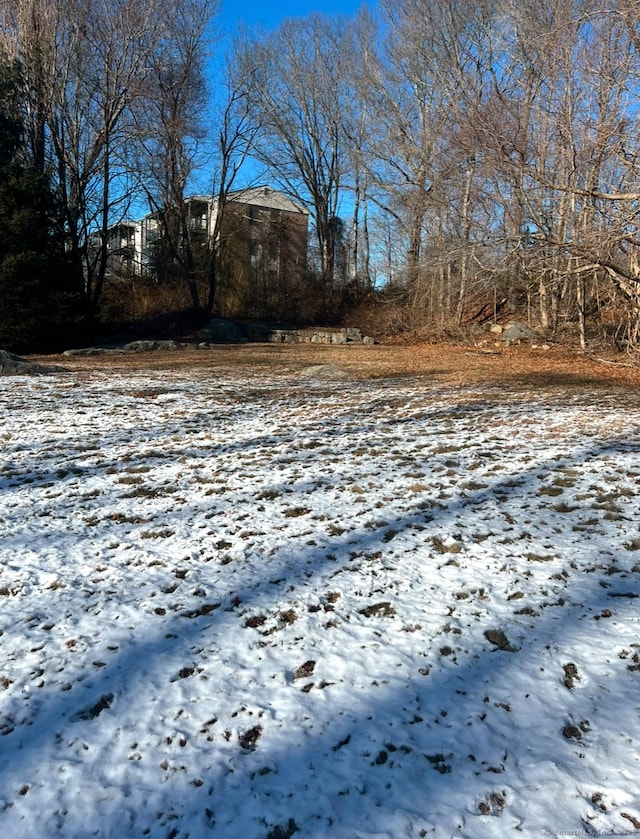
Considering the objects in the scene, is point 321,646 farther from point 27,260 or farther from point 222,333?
point 222,333

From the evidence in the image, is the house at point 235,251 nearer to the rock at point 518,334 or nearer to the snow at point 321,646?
the rock at point 518,334

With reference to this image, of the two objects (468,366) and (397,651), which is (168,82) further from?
(397,651)

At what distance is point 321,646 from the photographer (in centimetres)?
211

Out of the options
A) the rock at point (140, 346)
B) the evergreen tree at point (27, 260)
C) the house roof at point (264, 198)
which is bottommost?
the rock at point (140, 346)

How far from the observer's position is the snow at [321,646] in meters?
1.48

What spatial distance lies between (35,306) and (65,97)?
8.49 metres

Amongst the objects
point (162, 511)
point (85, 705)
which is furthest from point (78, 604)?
point (162, 511)

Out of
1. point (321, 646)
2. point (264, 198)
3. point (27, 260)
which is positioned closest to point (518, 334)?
point (27, 260)


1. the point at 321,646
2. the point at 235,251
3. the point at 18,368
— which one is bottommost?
the point at 321,646

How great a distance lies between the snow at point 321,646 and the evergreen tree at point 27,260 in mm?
13064

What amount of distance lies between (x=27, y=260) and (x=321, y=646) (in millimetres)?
16627

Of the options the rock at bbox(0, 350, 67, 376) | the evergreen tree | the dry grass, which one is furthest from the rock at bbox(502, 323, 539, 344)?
the evergreen tree

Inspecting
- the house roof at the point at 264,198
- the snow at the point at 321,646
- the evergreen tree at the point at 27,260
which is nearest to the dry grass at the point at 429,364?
the evergreen tree at the point at 27,260

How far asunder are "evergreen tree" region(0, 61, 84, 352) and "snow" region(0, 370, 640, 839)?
13.1 metres
